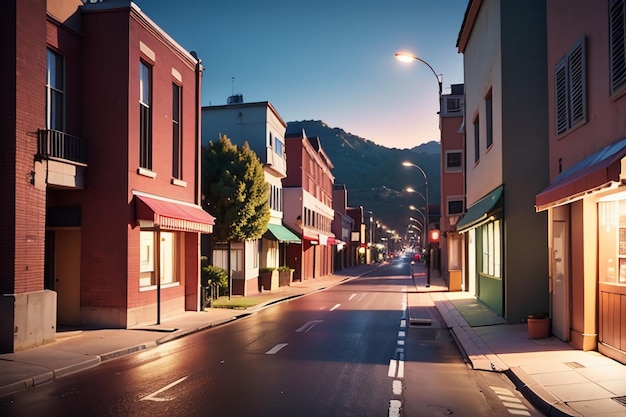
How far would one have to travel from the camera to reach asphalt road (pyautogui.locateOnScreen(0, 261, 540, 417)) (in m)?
7.98

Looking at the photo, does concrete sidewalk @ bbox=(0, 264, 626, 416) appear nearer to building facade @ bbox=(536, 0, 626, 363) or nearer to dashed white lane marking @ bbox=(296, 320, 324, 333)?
building facade @ bbox=(536, 0, 626, 363)

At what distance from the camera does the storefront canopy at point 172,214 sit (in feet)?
55.9

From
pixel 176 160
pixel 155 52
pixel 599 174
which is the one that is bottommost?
pixel 599 174

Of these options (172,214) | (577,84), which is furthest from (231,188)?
(577,84)

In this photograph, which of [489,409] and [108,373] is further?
[108,373]

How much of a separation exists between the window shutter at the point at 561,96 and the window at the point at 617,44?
9.10 ft

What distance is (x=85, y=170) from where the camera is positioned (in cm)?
1684

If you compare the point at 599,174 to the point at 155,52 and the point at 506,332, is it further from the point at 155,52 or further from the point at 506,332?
the point at 155,52

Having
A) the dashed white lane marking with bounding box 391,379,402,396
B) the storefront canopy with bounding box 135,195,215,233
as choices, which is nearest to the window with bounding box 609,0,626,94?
the dashed white lane marking with bounding box 391,379,402,396

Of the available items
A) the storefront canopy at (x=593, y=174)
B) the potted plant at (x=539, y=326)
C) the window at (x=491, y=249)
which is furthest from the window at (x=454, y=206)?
the storefront canopy at (x=593, y=174)

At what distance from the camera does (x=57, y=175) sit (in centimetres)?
1487

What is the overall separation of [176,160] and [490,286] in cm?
1277

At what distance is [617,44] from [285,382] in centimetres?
809

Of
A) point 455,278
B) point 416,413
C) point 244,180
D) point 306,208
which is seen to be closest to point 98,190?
point 244,180
